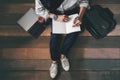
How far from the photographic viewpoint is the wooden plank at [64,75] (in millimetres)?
2787

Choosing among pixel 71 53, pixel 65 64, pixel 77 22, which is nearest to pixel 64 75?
pixel 65 64

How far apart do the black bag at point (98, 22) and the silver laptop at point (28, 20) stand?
51 cm

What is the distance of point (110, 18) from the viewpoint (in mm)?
3018

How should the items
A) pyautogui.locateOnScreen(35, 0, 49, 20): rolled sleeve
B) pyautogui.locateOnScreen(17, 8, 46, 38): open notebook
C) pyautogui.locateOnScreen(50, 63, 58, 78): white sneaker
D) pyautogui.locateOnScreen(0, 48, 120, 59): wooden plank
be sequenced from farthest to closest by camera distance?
pyautogui.locateOnScreen(17, 8, 46, 38): open notebook
pyautogui.locateOnScreen(0, 48, 120, 59): wooden plank
pyautogui.locateOnScreen(50, 63, 58, 78): white sneaker
pyautogui.locateOnScreen(35, 0, 49, 20): rolled sleeve

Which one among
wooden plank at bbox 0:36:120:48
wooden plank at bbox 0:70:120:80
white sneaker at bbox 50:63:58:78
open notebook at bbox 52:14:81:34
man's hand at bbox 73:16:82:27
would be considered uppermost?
man's hand at bbox 73:16:82:27

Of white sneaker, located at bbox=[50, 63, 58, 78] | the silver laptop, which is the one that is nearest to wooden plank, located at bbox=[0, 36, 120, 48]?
the silver laptop

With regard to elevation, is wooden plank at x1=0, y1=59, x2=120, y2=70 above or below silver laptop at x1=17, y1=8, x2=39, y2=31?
below

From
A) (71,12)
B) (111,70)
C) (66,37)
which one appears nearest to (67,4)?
(71,12)

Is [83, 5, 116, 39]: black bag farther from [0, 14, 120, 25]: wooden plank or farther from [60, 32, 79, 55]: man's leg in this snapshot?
[60, 32, 79, 55]: man's leg

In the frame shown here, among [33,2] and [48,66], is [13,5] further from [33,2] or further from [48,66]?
[48,66]

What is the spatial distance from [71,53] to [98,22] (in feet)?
1.31

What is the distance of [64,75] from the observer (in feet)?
9.21

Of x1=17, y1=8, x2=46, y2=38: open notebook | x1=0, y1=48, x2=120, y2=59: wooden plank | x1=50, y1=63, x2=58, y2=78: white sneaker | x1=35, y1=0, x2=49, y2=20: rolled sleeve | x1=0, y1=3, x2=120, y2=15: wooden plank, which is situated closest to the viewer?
x1=35, y1=0, x2=49, y2=20: rolled sleeve

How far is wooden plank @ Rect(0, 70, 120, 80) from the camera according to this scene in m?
2.79
